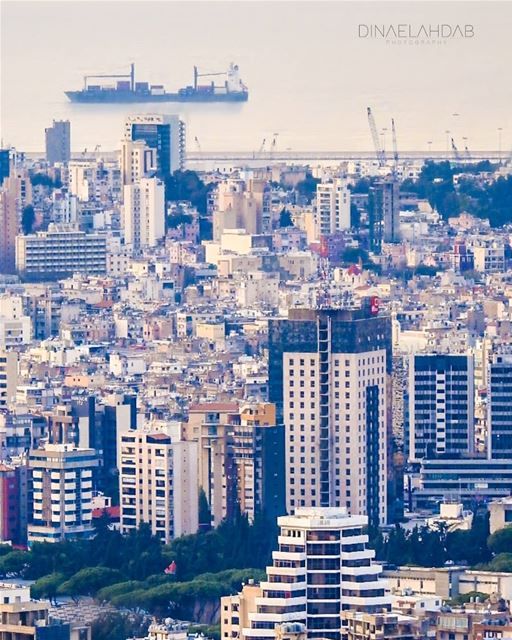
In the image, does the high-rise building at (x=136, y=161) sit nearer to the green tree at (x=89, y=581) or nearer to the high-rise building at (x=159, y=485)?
the high-rise building at (x=159, y=485)

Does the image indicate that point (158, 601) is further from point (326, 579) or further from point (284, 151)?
point (284, 151)

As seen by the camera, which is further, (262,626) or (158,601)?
(158,601)

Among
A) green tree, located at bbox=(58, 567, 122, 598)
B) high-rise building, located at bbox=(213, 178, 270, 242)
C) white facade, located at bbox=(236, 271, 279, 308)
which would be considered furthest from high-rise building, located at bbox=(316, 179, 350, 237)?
green tree, located at bbox=(58, 567, 122, 598)

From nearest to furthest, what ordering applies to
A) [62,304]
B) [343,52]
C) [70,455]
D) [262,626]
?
[262,626], [70,455], [62,304], [343,52]

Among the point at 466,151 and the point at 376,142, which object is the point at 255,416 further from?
the point at 376,142

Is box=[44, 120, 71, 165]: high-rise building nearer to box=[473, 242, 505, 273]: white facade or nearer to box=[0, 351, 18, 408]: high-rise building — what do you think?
box=[473, 242, 505, 273]: white facade

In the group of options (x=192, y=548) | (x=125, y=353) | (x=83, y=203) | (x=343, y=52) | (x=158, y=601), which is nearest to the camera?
(x=158, y=601)

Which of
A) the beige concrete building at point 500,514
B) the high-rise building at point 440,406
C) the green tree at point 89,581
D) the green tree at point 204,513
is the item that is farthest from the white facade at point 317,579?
the high-rise building at point 440,406

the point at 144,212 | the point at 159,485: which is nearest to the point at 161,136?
the point at 144,212

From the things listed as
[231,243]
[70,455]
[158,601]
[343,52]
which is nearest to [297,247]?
[231,243]
